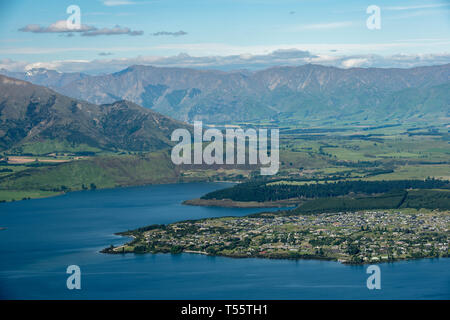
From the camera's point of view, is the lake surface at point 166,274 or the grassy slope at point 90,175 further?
the grassy slope at point 90,175

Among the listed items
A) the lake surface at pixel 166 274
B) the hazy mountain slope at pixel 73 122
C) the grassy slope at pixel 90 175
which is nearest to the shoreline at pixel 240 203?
the lake surface at pixel 166 274

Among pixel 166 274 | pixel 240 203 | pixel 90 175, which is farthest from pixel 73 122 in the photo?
pixel 166 274

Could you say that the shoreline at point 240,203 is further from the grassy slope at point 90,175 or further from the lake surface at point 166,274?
the grassy slope at point 90,175

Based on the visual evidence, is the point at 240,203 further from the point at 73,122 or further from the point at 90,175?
the point at 73,122

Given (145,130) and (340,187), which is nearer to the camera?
(340,187)
